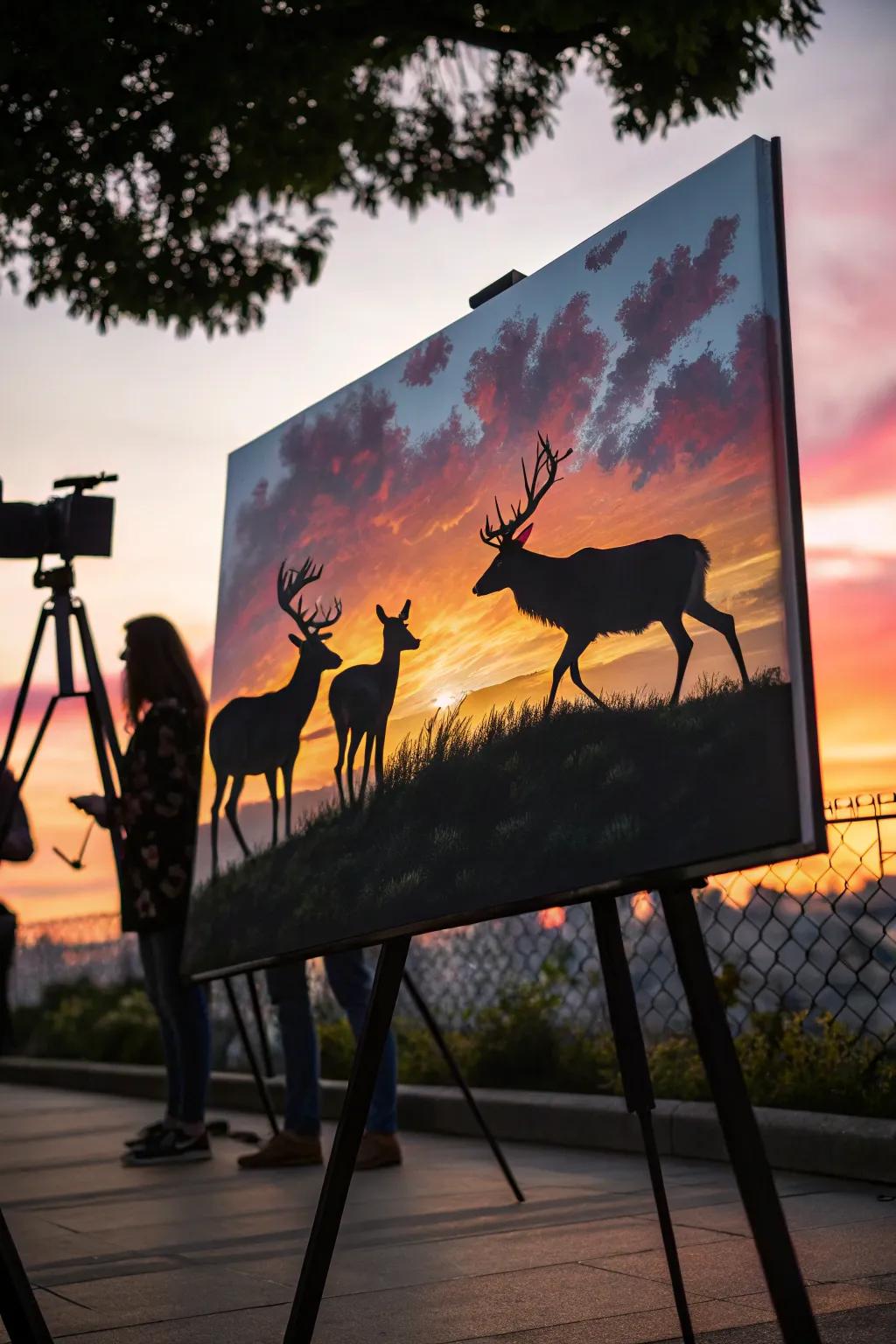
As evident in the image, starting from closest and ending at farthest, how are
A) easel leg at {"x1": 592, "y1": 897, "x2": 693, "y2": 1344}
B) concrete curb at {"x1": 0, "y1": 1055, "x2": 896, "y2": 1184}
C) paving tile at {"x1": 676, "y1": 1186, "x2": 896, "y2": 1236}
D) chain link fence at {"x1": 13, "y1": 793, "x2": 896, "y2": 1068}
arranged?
easel leg at {"x1": 592, "y1": 897, "x2": 693, "y2": 1344} < paving tile at {"x1": 676, "y1": 1186, "x2": 896, "y2": 1236} < concrete curb at {"x1": 0, "y1": 1055, "x2": 896, "y2": 1184} < chain link fence at {"x1": 13, "y1": 793, "x2": 896, "y2": 1068}

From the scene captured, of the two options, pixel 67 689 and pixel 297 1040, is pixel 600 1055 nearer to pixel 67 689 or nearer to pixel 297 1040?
pixel 297 1040

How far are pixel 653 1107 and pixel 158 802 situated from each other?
354 cm

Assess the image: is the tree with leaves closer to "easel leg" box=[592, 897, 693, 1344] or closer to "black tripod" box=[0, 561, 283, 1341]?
"black tripod" box=[0, 561, 283, 1341]

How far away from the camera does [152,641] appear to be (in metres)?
6.16

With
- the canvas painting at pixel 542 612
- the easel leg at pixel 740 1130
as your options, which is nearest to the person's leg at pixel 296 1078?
the canvas painting at pixel 542 612

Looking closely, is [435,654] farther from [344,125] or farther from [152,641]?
[344,125]

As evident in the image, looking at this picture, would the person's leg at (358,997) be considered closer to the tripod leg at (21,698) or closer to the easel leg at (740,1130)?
the tripod leg at (21,698)

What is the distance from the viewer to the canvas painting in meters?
2.39

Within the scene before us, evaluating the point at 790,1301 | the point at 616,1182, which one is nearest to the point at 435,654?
the point at 790,1301

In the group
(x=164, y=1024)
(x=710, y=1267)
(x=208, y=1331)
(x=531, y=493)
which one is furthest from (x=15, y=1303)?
(x=164, y=1024)

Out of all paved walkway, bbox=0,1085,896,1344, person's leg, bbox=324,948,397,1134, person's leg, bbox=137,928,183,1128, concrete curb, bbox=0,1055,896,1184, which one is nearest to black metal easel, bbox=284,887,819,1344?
paved walkway, bbox=0,1085,896,1344

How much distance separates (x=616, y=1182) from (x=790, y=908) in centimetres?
148

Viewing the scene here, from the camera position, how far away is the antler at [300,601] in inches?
137

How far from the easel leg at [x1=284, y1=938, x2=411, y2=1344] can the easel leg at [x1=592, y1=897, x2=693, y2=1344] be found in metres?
0.42
